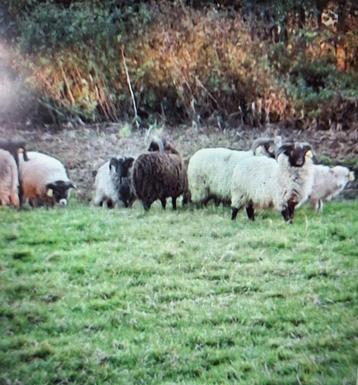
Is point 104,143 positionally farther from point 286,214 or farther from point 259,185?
point 286,214

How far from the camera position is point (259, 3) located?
2982 mm

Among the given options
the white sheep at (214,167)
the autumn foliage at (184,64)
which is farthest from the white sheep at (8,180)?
the white sheep at (214,167)

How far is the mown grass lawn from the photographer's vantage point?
8.54 feet

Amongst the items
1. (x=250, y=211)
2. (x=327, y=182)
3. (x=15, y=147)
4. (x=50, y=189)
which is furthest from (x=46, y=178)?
(x=327, y=182)

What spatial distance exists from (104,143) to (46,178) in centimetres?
22

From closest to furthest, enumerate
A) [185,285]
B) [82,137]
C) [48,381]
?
1. [48,381]
2. [185,285]
3. [82,137]

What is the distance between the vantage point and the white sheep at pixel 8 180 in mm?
2928

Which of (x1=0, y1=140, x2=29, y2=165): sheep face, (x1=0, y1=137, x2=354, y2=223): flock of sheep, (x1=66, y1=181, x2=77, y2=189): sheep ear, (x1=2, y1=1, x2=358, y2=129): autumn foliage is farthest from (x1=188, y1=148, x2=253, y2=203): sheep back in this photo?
(x1=0, y1=140, x2=29, y2=165): sheep face

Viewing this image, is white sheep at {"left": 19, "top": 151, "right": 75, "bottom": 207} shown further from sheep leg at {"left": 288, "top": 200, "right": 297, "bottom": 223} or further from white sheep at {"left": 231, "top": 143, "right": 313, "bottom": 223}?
sheep leg at {"left": 288, "top": 200, "right": 297, "bottom": 223}

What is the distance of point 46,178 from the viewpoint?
2.89m

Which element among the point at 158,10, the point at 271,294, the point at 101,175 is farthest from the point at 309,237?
the point at 158,10

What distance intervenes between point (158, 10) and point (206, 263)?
865 mm

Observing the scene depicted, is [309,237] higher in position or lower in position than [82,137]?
lower

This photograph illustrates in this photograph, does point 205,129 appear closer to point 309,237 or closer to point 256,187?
point 256,187
